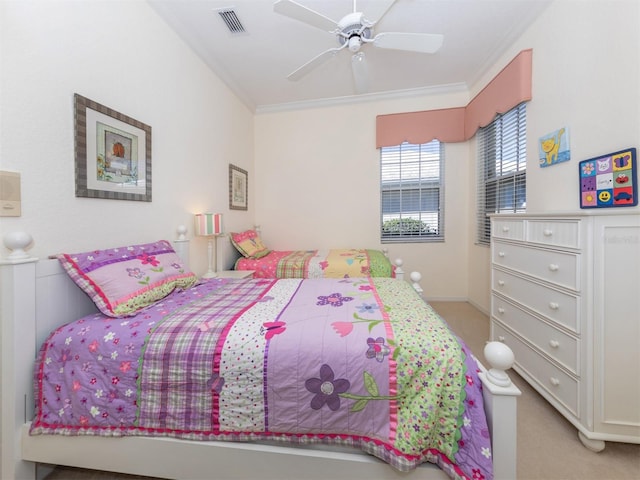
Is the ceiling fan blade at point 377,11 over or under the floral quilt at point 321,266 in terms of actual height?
over

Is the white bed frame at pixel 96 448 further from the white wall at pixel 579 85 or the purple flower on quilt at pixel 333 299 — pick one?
the white wall at pixel 579 85

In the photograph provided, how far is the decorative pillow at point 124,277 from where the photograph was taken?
131 cm

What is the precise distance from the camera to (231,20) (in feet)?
7.61

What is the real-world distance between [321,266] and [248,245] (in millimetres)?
1037

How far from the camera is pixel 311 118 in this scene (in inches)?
158

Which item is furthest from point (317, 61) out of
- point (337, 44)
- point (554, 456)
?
point (554, 456)

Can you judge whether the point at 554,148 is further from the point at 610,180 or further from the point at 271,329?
the point at 271,329

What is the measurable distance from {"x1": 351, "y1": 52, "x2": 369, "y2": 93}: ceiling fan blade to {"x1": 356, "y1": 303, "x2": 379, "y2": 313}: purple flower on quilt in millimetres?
2045

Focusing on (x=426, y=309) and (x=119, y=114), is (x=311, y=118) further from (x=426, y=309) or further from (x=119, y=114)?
(x=426, y=309)

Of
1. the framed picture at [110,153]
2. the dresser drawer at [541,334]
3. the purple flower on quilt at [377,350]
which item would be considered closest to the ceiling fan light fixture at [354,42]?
the framed picture at [110,153]

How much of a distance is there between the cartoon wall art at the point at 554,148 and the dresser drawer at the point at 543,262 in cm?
78

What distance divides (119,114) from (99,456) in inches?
73.8

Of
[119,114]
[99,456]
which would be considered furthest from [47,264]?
[119,114]

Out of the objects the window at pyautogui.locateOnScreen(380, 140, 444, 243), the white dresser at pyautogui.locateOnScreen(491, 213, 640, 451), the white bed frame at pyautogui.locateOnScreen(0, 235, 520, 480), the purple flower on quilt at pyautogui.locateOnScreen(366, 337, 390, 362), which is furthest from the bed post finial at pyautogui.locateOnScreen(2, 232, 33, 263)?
the window at pyautogui.locateOnScreen(380, 140, 444, 243)
